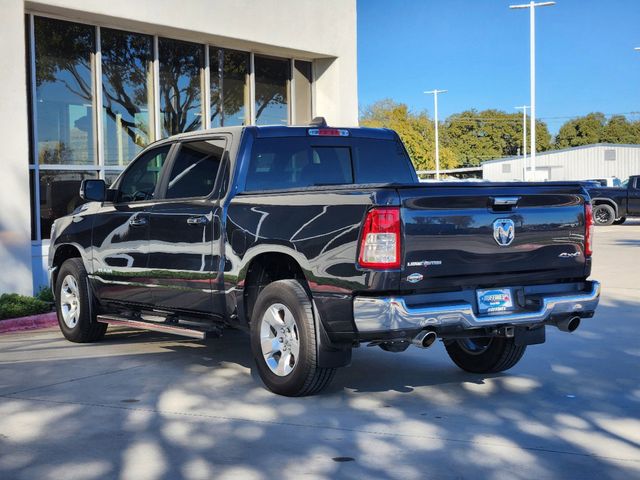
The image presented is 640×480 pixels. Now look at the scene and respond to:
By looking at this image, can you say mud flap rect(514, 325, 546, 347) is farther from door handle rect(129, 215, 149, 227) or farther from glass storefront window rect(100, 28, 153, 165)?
glass storefront window rect(100, 28, 153, 165)

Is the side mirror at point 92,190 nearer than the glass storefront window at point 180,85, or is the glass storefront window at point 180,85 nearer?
the side mirror at point 92,190

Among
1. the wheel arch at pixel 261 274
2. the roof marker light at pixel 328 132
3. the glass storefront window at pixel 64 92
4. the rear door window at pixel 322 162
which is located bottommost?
the wheel arch at pixel 261 274

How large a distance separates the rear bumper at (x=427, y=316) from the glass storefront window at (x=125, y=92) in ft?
29.0

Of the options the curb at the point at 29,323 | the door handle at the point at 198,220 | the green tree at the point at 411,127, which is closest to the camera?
the door handle at the point at 198,220

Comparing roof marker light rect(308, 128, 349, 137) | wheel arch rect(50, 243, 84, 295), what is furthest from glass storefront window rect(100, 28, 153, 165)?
roof marker light rect(308, 128, 349, 137)

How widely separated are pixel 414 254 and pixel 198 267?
224 centimetres

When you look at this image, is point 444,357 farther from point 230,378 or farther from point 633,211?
point 633,211

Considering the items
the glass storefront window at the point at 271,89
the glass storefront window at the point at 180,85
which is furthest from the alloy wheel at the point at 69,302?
the glass storefront window at the point at 271,89

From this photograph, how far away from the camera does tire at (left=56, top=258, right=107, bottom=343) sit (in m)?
9.30

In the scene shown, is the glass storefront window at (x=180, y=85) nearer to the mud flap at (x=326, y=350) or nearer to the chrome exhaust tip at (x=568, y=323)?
the mud flap at (x=326, y=350)

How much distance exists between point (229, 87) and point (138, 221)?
7.87 meters

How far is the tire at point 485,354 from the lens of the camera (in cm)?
768

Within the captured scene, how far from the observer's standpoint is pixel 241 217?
23.9ft

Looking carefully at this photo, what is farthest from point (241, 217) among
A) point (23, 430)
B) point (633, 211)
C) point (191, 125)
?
point (633, 211)
